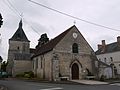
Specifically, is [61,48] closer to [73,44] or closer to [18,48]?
[73,44]

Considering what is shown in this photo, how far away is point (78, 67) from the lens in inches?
1143

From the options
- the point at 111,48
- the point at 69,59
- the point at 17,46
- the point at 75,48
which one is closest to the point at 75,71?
the point at 69,59

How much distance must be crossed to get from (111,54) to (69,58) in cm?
2344

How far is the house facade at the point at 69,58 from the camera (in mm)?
27103

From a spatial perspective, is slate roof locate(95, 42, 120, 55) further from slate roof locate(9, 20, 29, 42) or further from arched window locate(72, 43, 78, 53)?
slate roof locate(9, 20, 29, 42)

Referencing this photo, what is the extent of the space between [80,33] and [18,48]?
29986 mm

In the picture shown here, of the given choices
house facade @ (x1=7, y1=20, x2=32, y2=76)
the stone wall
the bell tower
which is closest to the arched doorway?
the stone wall

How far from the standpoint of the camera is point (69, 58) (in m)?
28.5

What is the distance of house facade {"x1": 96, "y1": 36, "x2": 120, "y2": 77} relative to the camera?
152 ft

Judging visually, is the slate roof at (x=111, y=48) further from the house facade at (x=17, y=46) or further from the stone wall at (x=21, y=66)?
the stone wall at (x=21, y=66)

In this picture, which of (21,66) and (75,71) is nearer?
(75,71)

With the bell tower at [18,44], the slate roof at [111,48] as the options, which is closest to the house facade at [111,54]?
the slate roof at [111,48]

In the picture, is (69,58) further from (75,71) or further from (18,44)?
(18,44)

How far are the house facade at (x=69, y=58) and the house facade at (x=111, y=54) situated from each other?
16.3m
